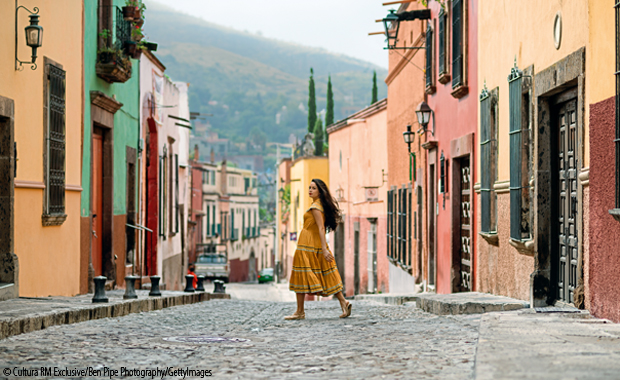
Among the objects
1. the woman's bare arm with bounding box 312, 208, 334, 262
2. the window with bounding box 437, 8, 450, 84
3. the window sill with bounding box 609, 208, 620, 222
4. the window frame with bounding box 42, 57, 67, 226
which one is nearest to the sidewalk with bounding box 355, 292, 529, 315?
the woman's bare arm with bounding box 312, 208, 334, 262

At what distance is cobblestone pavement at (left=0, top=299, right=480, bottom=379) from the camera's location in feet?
18.6

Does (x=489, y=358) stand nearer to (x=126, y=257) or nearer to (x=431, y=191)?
(x=431, y=191)

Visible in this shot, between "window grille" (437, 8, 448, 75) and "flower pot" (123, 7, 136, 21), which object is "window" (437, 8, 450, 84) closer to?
"window grille" (437, 8, 448, 75)

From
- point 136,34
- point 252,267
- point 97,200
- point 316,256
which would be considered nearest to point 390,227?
point 136,34

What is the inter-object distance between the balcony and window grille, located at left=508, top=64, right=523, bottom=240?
24.7 ft

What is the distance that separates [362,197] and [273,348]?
993 inches

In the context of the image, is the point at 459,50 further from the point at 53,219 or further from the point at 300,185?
the point at 300,185

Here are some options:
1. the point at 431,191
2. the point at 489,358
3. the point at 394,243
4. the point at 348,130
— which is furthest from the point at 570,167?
the point at 348,130

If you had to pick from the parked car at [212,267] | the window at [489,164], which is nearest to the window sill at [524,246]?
the window at [489,164]

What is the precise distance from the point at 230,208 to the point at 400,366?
75.8m

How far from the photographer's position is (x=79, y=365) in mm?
5777

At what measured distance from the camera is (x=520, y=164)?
10.4m

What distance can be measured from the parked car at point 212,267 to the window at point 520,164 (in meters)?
45.6

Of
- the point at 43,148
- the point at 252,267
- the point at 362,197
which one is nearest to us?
the point at 43,148
